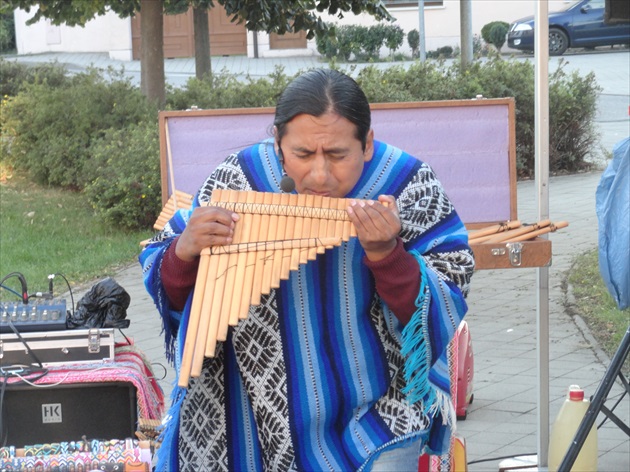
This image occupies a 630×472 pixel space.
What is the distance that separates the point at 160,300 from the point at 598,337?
395 centimetres

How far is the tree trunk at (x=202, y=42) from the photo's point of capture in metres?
12.9

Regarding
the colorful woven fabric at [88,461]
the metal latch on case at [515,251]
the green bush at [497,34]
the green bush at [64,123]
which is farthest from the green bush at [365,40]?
the colorful woven fabric at [88,461]

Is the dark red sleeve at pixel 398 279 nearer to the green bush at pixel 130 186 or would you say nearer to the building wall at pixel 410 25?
the green bush at pixel 130 186

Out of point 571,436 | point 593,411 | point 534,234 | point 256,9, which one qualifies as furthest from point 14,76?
point 593,411

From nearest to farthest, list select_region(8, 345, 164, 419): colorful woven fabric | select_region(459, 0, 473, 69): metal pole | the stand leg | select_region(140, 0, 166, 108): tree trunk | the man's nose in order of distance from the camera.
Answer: the man's nose < the stand leg < select_region(8, 345, 164, 419): colorful woven fabric < select_region(140, 0, 166, 108): tree trunk < select_region(459, 0, 473, 69): metal pole

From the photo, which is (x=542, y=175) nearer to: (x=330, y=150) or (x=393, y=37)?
(x=330, y=150)

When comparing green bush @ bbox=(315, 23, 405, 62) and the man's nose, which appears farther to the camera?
green bush @ bbox=(315, 23, 405, 62)

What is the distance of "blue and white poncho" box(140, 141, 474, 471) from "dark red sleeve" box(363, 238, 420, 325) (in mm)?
42

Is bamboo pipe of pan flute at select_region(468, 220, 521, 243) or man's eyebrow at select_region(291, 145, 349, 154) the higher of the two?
man's eyebrow at select_region(291, 145, 349, 154)

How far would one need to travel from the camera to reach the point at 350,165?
233 centimetres

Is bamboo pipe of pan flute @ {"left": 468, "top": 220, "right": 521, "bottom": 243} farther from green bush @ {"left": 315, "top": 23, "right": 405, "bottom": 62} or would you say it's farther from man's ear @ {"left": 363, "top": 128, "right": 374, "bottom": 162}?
green bush @ {"left": 315, "top": 23, "right": 405, "bottom": 62}

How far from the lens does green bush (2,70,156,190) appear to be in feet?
34.7

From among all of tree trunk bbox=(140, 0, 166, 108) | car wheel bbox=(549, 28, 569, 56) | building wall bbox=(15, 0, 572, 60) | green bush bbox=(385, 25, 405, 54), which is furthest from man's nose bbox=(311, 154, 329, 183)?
building wall bbox=(15, 0, 572, 60)

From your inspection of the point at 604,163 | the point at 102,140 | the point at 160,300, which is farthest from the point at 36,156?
the point at 160,300
